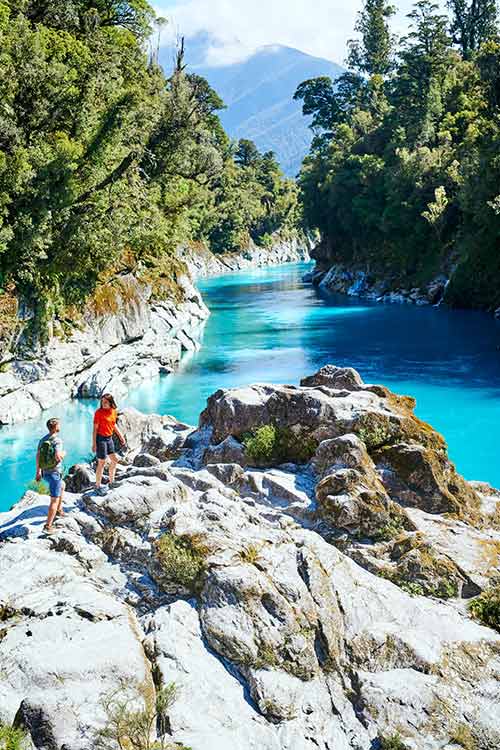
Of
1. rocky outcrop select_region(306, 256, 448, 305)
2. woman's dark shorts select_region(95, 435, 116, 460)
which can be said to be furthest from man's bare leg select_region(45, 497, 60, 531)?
rocky outcrop select_region(306, 256, 448, 305)

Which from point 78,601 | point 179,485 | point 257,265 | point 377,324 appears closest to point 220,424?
point 179,485

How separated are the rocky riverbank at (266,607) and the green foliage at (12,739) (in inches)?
6.2

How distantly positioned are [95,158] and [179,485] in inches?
795

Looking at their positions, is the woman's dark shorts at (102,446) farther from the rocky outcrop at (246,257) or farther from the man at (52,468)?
the rocky outcrop at (246,257)

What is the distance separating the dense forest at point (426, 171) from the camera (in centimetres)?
5084

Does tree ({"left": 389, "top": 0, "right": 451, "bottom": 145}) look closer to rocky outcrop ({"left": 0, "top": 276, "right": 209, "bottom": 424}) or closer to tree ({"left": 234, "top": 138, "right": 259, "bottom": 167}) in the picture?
rocky outcrop ({"left": 0, "top": 276, "right": 209, "bottom": 424})

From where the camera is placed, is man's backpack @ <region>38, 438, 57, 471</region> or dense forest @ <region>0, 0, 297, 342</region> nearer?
man's backpack @ <region>38, 438, 57, 471</region>

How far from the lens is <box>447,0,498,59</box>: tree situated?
78.2 metres

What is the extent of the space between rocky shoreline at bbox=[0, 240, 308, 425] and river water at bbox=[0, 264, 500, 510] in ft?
3.00

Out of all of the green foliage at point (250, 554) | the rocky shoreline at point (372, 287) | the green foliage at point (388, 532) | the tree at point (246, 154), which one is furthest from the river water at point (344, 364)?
the tree at point (246, 154)

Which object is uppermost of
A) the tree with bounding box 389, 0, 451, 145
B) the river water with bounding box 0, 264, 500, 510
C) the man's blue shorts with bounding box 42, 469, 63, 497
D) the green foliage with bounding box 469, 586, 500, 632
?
the tree with bounding box 389, 0, 451, 145

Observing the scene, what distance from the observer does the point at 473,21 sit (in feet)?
260

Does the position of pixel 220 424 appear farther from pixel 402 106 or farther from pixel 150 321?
pixel 402 106

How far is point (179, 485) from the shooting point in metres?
12.7
